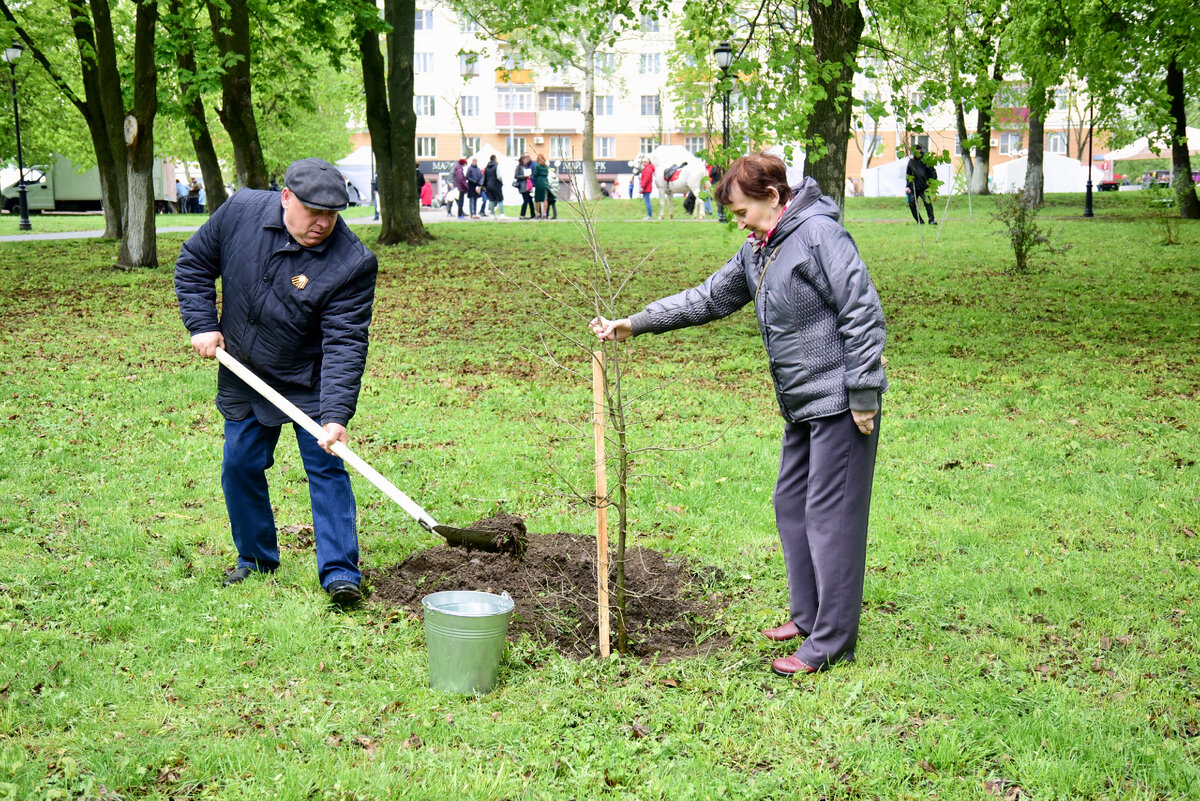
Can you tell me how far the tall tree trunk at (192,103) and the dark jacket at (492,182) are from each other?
11100 millimetres

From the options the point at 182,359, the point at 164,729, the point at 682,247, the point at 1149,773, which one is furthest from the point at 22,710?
the point at 682,247

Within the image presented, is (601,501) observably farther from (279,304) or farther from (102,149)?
(102,149)

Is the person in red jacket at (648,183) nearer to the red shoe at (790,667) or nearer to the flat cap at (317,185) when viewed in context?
the flat cap at (317,185)

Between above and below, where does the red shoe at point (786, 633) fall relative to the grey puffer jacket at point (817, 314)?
below

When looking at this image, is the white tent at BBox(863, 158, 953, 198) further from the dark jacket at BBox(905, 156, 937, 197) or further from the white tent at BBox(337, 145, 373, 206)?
the dark jacket at BBox(905, 156, 937, 197)

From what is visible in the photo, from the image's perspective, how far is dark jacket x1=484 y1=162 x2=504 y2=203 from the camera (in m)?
32.2

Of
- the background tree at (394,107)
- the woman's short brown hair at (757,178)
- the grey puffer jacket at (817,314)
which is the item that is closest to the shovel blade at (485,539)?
the grey puffer jacket at (817,314)

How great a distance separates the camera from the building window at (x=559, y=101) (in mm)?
71750

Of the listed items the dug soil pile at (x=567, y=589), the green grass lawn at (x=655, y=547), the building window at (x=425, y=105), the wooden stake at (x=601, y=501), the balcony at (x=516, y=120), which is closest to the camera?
the green grass lawn at (x=655, y=547)

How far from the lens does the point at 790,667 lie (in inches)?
166

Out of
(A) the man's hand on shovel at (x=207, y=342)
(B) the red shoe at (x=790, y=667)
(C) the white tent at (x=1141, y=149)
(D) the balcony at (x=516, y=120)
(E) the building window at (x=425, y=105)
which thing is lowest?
(B) the red shoe at (x=790, y=667)

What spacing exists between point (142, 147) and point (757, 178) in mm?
13895

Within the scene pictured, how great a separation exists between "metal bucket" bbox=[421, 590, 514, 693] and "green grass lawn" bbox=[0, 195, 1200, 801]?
81 millimetres

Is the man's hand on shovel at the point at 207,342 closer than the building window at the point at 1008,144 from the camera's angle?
Yes
